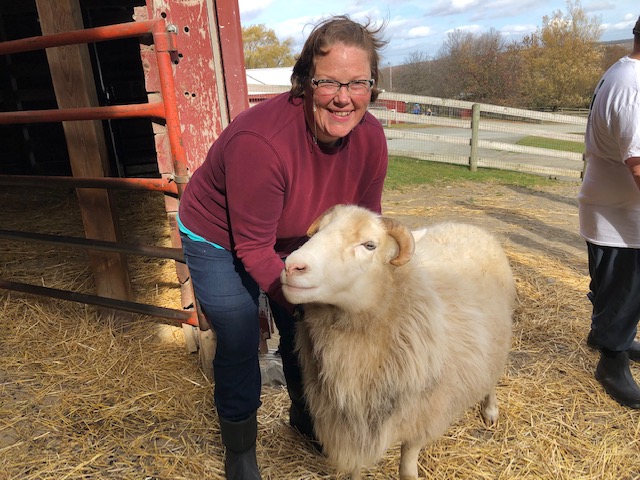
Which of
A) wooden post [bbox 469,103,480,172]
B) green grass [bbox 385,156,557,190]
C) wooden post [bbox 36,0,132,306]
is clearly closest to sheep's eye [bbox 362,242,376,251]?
wooden post [bbox 36,0,132,306]

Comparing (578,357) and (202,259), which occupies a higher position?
(202,259)

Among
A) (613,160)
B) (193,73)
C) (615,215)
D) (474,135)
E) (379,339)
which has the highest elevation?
(193,73)

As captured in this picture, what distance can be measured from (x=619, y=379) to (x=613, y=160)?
4.39ft

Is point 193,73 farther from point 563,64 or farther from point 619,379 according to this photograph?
point 563,64

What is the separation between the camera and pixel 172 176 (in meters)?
2.58

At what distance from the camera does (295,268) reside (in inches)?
61.5

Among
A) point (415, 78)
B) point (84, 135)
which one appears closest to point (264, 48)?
point (415, 78)

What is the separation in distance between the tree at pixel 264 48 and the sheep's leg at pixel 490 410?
57.2 metres

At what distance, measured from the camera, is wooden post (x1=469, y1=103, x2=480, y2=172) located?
1025 cm

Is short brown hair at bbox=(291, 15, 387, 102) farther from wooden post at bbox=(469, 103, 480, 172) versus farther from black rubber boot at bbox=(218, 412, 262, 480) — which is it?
wooden post at bbox=(469, 103, 480, 172)

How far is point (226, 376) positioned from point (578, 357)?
257 centimetres

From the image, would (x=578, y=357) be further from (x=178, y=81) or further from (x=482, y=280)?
(x=178, y=81)

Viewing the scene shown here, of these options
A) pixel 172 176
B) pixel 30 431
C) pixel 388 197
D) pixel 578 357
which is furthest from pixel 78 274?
pixel 388 197

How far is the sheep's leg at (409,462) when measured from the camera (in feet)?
6.91
